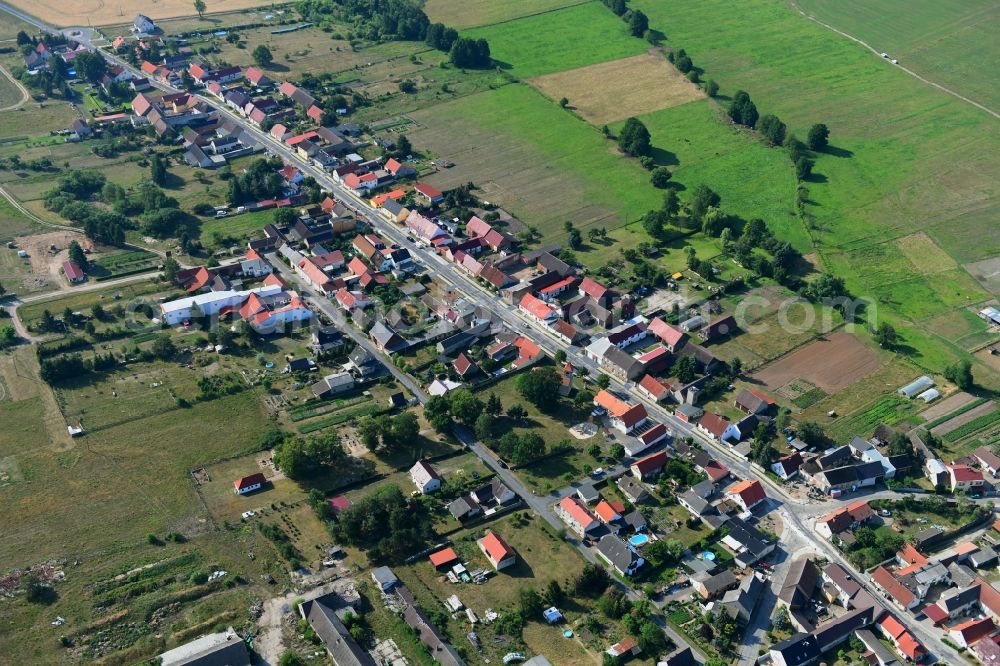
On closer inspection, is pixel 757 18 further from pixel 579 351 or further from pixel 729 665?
pixel 729 665

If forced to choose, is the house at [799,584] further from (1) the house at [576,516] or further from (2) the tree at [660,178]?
(2) the tree at [660,178]

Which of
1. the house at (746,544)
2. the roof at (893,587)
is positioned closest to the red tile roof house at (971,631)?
the roof at (893,587)

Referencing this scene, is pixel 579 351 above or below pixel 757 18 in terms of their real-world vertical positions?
below

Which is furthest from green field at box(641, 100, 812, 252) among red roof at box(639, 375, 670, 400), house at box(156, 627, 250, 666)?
house at box(156, 627, 250, 666)

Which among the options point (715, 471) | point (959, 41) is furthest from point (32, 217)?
point (959, 41)

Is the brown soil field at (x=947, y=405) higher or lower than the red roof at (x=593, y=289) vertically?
lower
